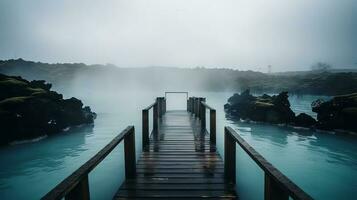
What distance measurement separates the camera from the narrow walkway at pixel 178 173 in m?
4.75

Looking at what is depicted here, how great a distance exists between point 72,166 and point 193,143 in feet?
34.5

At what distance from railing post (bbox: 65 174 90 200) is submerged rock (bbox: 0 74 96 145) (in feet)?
67.8

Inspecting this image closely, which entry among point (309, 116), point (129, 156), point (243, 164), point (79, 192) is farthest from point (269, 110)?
point (79, 192)

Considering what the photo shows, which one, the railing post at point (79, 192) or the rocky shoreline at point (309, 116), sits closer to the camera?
the railing post at point (79, 192)

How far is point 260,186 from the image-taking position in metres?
11.9

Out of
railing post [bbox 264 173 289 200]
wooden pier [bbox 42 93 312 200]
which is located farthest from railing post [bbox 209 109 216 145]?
railing post [bbox 264 173 289 200]

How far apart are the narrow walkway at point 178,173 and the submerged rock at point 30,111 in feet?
54.7

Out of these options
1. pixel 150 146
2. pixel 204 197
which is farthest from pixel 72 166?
pixel 204 197

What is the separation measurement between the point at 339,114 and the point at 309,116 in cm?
402

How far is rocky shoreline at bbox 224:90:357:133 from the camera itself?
77.9 feet

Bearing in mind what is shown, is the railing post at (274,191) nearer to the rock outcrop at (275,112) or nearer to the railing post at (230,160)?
the railing post at (230,160)

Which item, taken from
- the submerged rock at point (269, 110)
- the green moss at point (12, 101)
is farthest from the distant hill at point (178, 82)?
the green moss at point (12, 101)

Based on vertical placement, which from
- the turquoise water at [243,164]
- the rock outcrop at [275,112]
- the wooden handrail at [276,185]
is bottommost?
the turquoise water at [243,164]

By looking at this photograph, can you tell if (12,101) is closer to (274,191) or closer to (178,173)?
(178,173)
